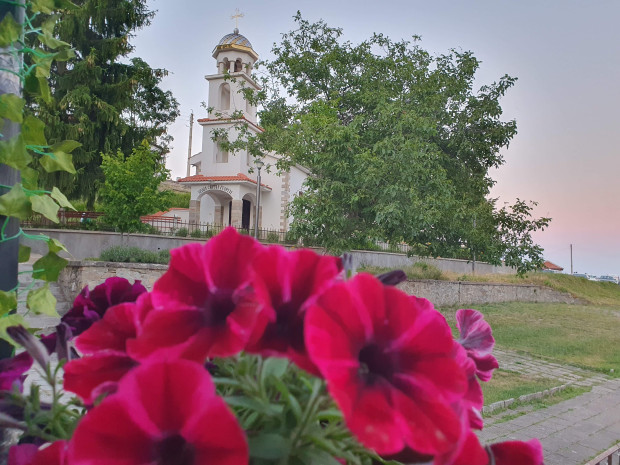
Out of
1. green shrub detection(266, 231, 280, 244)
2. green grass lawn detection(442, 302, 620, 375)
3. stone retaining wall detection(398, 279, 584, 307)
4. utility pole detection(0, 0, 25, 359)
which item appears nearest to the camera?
utility pole detection(0, 0, 25, 359)

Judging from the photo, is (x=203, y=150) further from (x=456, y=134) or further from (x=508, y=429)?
(x=508, y=429)

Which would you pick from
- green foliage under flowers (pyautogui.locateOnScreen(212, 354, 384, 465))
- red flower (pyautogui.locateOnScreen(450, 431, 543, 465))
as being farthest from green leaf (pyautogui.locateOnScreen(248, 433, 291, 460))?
red flower (pyautogui.locateOnScreen(450, 431, 543, 465))

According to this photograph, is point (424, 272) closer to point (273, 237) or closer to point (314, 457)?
point (273, 237)

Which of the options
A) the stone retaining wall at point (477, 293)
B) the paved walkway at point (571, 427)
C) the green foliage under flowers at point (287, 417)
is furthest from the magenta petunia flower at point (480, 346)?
the stone retaining wall at point (477, 293)

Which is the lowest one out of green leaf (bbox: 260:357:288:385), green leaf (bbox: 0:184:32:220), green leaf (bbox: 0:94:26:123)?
green leaf (bbox: 260:357:288:385)

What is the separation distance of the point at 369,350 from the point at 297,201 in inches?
474

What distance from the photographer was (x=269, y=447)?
1.16 ft

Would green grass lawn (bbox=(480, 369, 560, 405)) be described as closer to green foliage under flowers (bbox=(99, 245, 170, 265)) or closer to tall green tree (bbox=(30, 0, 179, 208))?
green foliage under flowers (bbox=(99, 245, 170, 265))

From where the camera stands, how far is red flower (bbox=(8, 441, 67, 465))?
390 mm

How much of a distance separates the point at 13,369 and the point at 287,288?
414mm

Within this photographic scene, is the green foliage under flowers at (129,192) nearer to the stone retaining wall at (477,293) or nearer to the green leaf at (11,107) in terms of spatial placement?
the stone retaining wall at (477,293)

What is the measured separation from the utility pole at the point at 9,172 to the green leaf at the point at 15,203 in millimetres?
39

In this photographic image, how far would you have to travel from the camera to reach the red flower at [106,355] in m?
0.42

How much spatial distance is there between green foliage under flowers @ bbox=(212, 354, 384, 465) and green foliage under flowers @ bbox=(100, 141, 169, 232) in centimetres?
1314
